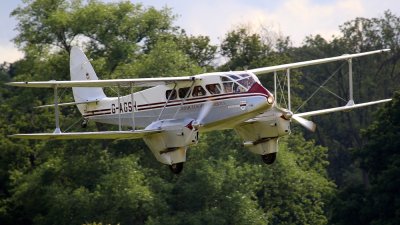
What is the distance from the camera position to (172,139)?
1734 inches

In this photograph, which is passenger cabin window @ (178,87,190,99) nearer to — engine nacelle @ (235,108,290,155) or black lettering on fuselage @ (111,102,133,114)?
engine nacelle @ (235,108,290,155)

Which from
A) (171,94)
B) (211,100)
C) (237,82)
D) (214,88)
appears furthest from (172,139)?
(237,82)

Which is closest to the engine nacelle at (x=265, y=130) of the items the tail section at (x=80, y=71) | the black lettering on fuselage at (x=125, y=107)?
the black lettering on fuselage at (x=125, y=107)

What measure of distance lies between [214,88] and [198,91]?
0.70 m

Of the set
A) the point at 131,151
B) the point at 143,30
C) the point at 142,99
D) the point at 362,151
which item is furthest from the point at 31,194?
the point at 142,99

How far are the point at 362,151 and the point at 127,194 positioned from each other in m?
12.9

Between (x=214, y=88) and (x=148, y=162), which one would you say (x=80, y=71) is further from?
(x=148, y=162)

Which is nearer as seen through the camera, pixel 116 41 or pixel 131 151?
pixel 131 151

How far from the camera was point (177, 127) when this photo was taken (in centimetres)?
4384

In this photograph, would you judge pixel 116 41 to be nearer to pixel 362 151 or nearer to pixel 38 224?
pixel 38 224

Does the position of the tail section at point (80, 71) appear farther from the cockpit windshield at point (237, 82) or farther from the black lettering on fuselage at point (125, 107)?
the cockpit windshield at point (237, 82)

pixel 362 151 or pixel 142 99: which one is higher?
pixel 142 99

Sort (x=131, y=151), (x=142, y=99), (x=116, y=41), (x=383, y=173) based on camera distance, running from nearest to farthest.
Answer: (x=142, y=99) < (x=383, y=173) < (x=131, y=151) < (x=116, y=41)

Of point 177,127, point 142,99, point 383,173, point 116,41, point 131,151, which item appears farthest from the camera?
point 116,41
